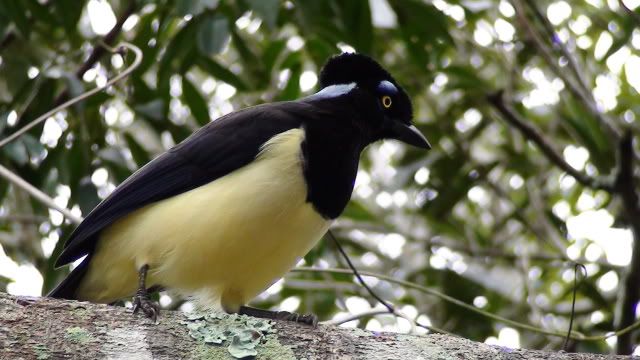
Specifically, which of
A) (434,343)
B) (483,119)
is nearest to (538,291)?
(483,119)

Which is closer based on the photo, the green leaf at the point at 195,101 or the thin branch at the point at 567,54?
the green leaf at the point at 195,101

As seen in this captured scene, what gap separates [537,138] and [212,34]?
1.87 metres

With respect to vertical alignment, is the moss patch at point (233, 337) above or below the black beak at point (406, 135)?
below

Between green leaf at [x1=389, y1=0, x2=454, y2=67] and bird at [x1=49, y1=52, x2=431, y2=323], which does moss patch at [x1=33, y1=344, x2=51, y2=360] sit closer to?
bird at [x1=49, y1=52, x2=431, y2=323]

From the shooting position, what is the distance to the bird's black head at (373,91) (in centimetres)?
424

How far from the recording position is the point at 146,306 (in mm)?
2887

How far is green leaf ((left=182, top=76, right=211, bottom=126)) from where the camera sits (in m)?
5.04

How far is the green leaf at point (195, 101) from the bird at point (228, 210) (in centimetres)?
105

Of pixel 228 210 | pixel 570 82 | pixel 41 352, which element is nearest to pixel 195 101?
pixel 228 210

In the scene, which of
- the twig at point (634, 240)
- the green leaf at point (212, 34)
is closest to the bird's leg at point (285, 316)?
the green leaf at point (212, 34)

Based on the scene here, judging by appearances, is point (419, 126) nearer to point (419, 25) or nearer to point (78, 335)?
point (419, 25)

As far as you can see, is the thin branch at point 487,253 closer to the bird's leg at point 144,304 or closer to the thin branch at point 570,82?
the thin branch at point 570,82

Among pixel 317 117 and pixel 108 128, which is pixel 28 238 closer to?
pixel 108 128

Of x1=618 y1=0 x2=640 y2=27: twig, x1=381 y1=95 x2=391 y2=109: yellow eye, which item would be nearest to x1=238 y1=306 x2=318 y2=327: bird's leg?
x1=381 y1=95 x2=391 y2=109: yellow eye
